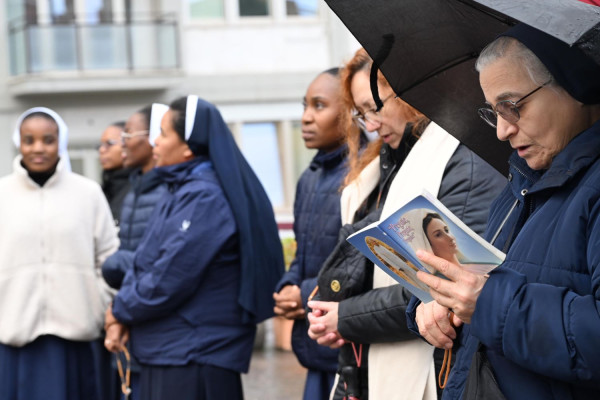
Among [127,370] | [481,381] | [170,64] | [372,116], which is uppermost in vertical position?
[170,64]

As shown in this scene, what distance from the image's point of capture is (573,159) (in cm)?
249

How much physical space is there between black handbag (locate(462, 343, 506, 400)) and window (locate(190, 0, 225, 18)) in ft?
65.5

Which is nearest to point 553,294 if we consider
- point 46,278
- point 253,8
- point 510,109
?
point 510,109

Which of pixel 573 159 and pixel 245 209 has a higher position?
pixel 573 159

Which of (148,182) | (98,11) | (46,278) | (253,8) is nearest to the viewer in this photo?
(46,278)

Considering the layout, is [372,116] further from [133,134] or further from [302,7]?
[302,7]

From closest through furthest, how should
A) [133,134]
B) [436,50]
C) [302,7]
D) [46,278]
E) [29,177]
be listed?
[436,50], [46,278], [29,177], [133,134], [302,7]

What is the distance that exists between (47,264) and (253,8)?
640 inches

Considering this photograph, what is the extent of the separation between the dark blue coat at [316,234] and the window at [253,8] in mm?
17102

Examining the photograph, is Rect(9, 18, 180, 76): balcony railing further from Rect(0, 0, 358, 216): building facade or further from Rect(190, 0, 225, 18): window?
Result: Rect(190, 0, 225, 18): window

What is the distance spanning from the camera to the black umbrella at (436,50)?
3.00 meters

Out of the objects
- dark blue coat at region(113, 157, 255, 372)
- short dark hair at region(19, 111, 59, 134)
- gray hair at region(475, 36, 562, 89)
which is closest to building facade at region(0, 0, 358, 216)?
short dark hair at region(19, 111, 59, 134)

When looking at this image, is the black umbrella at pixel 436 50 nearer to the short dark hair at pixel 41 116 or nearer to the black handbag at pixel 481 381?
the black handbag at pixel 481 381

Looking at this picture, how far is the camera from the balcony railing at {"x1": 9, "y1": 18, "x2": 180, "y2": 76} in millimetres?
22328
